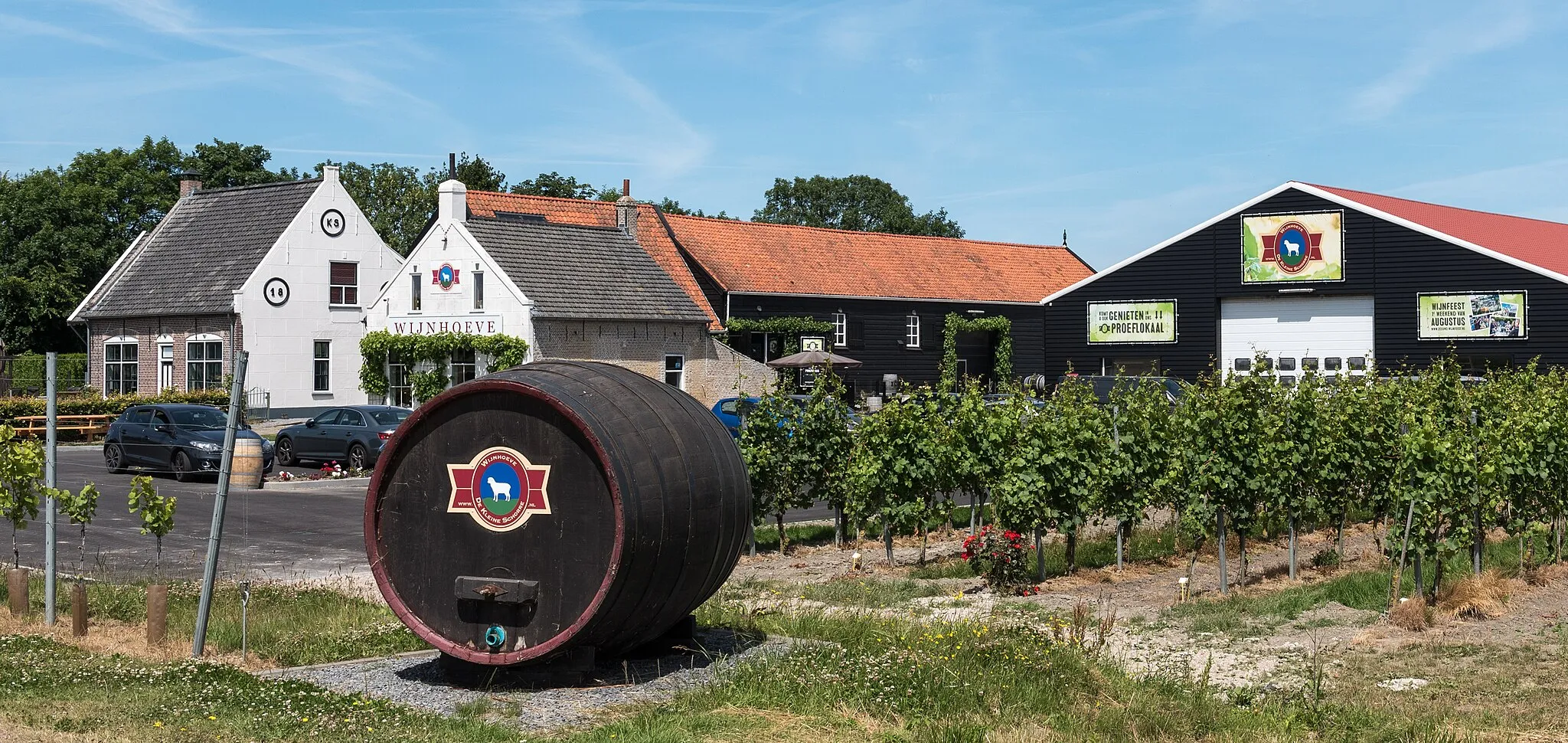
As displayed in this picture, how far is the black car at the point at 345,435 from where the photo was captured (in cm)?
2917

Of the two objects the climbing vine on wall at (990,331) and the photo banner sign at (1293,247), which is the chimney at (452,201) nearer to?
the climbing vine on wall at (990,331)

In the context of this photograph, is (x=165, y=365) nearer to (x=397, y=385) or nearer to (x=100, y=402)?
(x=100, y=402)

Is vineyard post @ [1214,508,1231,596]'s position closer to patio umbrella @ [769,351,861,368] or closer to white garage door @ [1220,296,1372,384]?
white garage door @ [1220,296,1372,384]

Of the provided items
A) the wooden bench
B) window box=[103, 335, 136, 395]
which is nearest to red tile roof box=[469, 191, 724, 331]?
window box=[103, 335, 136, 395]

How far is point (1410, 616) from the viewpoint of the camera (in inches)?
498

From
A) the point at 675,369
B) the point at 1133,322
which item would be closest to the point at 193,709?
the point at 675,369

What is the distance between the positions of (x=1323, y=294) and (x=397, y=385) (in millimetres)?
25773

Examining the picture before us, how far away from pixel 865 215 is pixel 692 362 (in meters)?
62.6

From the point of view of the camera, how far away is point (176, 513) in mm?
21984

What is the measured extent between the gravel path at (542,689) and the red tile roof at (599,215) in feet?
116

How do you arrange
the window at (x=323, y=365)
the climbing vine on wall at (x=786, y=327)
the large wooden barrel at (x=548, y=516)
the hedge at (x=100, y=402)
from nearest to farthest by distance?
1. the large wooden barrel at (x=548, y=516)
2. the hedge at (x=100, y=402)
3. the window at (x=323, y=365)
4. the climbing vine on wall at (x=786, y=327)

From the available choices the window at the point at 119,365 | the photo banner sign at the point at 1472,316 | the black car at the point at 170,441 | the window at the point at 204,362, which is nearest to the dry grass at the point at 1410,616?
the black car at the point at 170,441

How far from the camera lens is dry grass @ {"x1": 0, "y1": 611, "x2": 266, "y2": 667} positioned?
35.4 feet

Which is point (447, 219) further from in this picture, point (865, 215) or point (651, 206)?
point (865, 215)
